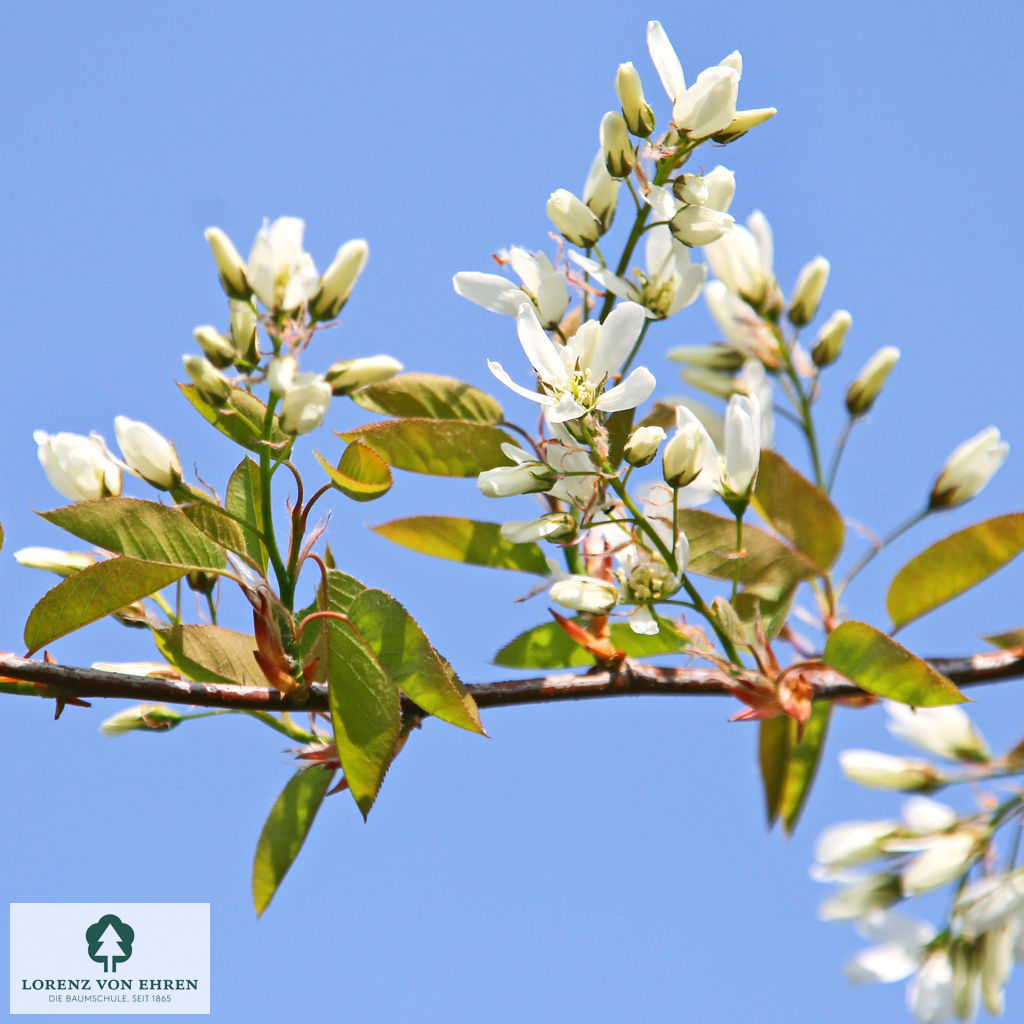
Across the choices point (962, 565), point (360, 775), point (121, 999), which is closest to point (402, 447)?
point (360, 775)

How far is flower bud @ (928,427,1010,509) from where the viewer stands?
170 centimetres

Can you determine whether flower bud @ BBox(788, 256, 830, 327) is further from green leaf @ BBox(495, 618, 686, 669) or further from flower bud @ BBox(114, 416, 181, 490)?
flower bud @ BBox(114, 416, 181, 490)

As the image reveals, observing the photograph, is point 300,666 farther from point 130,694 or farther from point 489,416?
point 489,416

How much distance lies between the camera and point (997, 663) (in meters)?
1.47

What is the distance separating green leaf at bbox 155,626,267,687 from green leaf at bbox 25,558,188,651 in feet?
0.25

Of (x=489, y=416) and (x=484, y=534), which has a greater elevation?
(x=489, y=416)

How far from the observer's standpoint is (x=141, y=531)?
4.03ft

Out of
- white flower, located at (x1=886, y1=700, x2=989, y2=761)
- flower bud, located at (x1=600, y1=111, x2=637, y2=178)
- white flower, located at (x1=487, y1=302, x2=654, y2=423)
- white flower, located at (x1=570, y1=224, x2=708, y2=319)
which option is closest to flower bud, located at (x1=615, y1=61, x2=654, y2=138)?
flower bud, located at (x1=600, y1=111, x2=637, y2=178)

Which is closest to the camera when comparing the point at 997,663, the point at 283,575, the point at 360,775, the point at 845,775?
the point at 360,775

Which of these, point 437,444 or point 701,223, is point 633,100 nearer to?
point 701,223

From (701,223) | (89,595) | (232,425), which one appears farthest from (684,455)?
(89,595)

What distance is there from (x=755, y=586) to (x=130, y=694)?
76 centimetres

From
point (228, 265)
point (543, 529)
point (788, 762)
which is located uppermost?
point (228, 265)

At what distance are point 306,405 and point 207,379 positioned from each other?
0.10 metres
